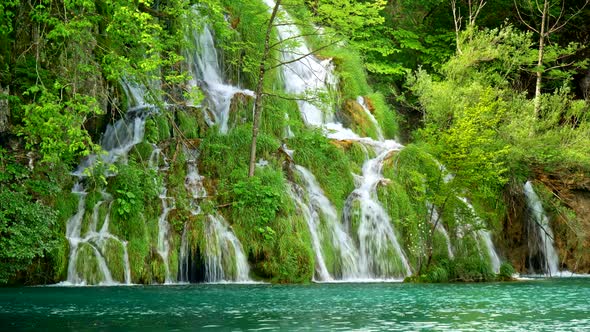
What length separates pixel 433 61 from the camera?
1213 inches

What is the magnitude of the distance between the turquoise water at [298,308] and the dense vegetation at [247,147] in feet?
6.16

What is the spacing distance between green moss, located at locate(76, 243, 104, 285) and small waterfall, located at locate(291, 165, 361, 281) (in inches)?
205

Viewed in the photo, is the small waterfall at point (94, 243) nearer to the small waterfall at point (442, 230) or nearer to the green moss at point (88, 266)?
the green moss at point (88, 266)

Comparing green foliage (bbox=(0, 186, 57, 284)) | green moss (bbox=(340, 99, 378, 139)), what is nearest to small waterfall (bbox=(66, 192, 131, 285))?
green foliage (bbox=(0, 186, 57, 284))

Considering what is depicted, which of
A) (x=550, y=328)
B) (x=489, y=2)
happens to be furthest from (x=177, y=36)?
(x=489, y=2)

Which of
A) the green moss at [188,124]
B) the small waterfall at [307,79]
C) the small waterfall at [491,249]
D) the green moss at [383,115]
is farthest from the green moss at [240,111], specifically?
the small waterfall at [491,249]

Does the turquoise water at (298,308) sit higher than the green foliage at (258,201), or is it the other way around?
the green foliage at (258,201)

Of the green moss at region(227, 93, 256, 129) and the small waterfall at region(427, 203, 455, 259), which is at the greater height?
Answer: the green moss at region(227, 93, 256, 129)

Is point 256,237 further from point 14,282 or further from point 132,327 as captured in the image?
point 132,327

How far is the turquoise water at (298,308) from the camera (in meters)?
9.84

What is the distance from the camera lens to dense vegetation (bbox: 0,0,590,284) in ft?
47.5

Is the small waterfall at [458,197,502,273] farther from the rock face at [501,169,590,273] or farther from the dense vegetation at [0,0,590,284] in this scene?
the rock face at [501,169,590,273]

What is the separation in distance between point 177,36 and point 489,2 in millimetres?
19182

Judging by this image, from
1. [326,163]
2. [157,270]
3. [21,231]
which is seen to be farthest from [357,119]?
[21,231]
